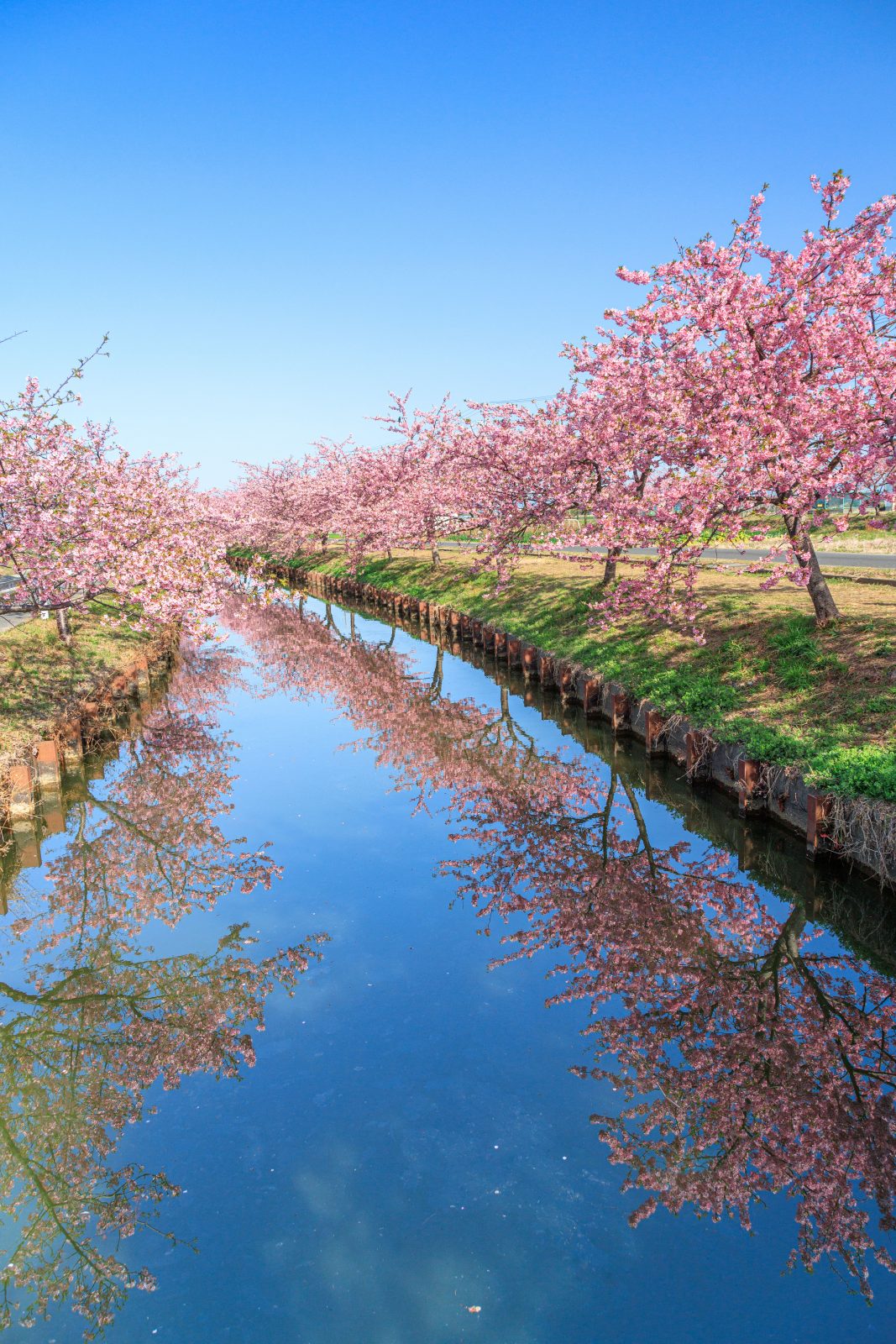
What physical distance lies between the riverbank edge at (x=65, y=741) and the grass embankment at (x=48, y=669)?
0.34 ft

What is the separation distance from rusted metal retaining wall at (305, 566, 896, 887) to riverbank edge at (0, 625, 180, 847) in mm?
12363

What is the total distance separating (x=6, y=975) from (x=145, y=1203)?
4.87 meters

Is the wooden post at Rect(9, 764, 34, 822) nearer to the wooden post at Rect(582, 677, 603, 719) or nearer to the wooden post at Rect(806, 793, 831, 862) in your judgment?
the wooden post at Rect(582, 677, 603, 719)

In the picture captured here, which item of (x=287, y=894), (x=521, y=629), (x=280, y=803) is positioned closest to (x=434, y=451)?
(x=521, y=629)

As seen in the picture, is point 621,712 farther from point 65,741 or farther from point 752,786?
point 65,741

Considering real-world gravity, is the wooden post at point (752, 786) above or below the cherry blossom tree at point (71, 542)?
below

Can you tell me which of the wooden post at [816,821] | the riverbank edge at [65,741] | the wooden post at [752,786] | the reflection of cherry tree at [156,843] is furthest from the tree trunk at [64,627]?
the wooden post at [816,821]

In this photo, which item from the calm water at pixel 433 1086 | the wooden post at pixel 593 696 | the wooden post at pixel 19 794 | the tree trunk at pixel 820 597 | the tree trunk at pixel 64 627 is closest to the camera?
the calm water at pixel 433 1086

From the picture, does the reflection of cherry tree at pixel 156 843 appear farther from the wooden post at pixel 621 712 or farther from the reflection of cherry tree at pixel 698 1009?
the wooden post at pixel 621 712

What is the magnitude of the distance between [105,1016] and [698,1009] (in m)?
7.09

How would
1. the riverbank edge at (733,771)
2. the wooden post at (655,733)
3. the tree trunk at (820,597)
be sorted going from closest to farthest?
the riverbank edge at (733,771) < the tree trunk at (820,597) < the wooden post at (655,733)

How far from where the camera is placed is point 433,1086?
8219 mm

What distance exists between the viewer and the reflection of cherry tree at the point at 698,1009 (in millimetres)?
6984

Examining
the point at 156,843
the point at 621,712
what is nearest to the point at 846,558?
the point at 621,712
